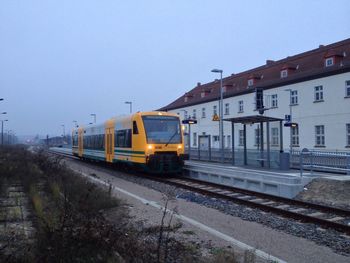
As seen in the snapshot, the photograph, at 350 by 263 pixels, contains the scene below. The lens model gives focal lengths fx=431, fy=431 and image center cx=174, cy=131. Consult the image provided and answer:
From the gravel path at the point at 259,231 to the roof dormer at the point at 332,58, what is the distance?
1176 inches

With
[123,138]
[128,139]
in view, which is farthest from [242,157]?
[128,139]

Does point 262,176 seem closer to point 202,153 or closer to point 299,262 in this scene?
point 299,262

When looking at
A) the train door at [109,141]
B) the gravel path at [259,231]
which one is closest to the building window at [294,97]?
the train door at [109,141]

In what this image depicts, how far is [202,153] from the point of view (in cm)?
3531

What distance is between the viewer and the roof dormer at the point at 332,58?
38.2 m

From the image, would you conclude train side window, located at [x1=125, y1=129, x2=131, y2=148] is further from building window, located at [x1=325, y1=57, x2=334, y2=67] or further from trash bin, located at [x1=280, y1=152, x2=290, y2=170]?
building window, located at [x1=325, y1=57, x2=334, y2=67]

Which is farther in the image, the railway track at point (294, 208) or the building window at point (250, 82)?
the building window at point (250, 82)

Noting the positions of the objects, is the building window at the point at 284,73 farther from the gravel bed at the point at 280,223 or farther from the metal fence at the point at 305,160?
the gravel bed at the point at 280,223

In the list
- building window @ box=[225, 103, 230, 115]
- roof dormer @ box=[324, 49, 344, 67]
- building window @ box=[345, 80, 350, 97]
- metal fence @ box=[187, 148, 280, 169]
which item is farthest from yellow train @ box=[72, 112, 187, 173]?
building window @ box=[225, 103, 230, 115]

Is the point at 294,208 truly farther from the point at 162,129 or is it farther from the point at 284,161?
the point at 284,161

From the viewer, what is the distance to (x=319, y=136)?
38781 millimetres

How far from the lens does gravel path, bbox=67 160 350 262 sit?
691 centimetres

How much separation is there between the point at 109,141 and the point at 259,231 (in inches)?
649

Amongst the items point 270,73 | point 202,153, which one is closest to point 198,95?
point 270,73
